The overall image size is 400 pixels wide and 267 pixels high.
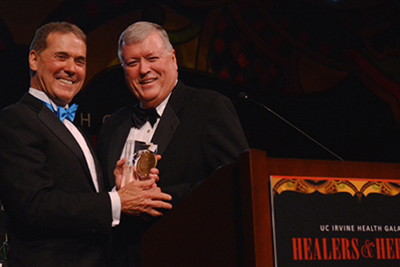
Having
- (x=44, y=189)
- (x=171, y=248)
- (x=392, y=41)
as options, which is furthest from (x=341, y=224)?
(x=392, y=41)

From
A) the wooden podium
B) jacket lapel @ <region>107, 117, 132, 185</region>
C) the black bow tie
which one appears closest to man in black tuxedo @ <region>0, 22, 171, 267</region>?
jacket lapel @ <region>107, 117, 132, 185</region>

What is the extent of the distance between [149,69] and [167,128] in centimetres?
32

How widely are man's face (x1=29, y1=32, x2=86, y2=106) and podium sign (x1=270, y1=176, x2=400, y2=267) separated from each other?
127cm

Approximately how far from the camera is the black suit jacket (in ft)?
5.89

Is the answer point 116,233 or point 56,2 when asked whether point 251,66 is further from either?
point 116,233

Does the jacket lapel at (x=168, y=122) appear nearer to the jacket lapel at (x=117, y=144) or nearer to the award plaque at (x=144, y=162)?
the award plaque at (x=144, y=162)

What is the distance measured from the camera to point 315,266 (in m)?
0.90

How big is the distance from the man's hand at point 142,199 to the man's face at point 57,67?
20.3 inches

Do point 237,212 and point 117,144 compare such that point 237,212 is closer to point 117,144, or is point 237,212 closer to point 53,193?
point 53,193

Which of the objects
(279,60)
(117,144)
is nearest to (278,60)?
(279,60)

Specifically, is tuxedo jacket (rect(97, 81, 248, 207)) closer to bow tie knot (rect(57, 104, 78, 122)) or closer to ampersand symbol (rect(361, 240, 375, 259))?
bow tie knot (rect(57, 104, 78, 122))

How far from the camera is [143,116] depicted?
205 cm

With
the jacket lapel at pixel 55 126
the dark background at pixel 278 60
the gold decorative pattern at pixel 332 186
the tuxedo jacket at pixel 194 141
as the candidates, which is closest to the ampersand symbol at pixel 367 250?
the gold decorative pattern at pixel 332 186

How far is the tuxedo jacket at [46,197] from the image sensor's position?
1.57 m
